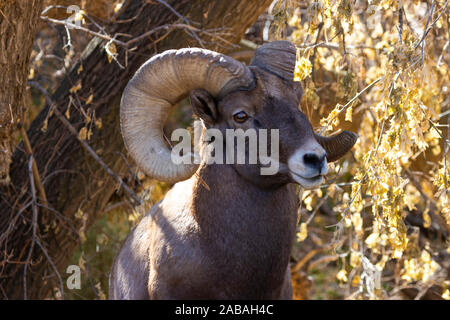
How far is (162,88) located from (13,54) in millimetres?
1500

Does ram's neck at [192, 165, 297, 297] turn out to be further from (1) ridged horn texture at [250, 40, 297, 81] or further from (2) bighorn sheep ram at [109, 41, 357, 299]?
(1) ridged horn texture at [250, 40, 297, 81]

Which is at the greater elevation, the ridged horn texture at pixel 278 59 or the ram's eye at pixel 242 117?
the ridged horn texture at pixel 278 59

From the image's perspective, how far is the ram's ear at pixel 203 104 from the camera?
4051mm

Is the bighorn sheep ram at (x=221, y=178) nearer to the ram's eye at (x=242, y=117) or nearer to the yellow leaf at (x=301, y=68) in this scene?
the ram's eye at (x=242, y=117)

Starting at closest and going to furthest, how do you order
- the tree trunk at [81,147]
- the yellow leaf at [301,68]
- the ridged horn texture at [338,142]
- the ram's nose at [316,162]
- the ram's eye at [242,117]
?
the ram's nose at [316,162]
the yellow leaf at [301,68]
the ram's eye at [242,117]
the ridged horn texture at [338,142]
the tree trunk at [81,147]

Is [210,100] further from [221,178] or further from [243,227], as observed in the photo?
[243,227]

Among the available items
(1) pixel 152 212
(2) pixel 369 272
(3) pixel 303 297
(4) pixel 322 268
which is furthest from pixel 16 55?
(4) pixel 322 268

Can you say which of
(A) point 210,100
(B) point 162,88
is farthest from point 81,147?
(A) point 210,100

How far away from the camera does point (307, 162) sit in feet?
12.1

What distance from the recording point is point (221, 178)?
4000 millimetres

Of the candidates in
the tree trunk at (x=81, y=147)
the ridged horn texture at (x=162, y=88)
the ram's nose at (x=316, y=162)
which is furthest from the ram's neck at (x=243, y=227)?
the tree trunk at (x=81, y=147)

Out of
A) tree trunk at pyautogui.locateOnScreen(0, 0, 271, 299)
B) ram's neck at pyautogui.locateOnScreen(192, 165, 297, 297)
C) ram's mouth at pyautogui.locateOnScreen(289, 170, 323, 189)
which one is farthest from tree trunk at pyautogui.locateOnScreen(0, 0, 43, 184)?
ram's mouth at pyautogui.locateOnScreen(289, 170, 323, 189)

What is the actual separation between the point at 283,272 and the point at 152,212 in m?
0.95
